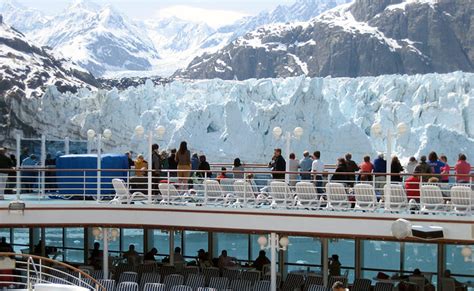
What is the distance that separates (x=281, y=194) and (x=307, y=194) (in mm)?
886

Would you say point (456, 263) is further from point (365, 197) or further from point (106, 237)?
point (106, 237)

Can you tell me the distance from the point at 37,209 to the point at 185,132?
27.5m

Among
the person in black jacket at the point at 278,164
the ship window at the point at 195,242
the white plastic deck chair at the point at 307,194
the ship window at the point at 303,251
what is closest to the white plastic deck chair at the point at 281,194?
the white plastic deck chair at the point at 307,194

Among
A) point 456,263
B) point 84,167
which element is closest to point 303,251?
point 456,263

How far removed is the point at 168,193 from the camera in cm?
1673

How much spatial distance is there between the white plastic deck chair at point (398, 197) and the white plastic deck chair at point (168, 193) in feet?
12.3

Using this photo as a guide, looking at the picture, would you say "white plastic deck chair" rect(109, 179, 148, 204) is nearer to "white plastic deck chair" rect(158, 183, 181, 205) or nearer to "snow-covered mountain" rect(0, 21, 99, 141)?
"white plastic deck chair" rect(158, 183, 181, 205)

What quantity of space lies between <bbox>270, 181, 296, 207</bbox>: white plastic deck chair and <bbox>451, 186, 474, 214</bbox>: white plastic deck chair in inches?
102

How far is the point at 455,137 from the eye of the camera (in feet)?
136

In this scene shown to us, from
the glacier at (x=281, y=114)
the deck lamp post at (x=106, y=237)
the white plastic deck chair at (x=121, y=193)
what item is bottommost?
the deck lamp post at (x=106, y=237)

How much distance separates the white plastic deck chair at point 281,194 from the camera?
616 inches

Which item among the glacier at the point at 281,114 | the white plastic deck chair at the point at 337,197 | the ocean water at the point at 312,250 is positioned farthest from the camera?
the glacier at the point at 281,114

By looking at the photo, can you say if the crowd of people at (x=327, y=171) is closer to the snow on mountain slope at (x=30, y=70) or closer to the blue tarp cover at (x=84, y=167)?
the blue tarp cover at (x=84, y=167)

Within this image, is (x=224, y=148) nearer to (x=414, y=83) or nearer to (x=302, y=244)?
(x=414, y=83)
